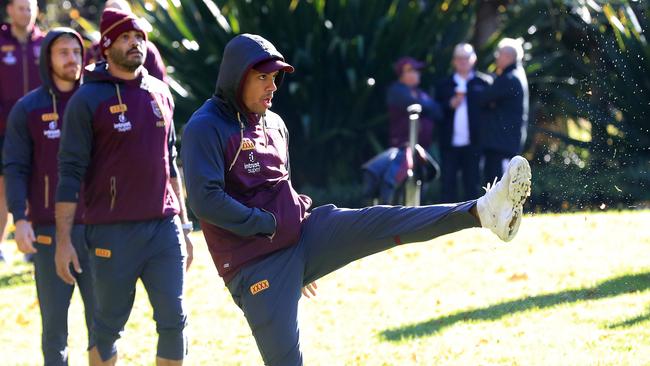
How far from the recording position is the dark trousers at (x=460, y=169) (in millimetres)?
14211

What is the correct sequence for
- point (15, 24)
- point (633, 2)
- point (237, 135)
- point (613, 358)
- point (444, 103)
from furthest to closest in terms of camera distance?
point (444, 103), point (633, 2), point (15, 24), point (613, 358), point (237, 135)

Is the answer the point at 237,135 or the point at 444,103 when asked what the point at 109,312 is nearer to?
the point at 237,135

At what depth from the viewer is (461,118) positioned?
14102mm

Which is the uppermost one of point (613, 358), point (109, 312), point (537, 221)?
point (109, 312)

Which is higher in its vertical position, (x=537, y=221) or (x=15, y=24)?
(x=15, y=24)

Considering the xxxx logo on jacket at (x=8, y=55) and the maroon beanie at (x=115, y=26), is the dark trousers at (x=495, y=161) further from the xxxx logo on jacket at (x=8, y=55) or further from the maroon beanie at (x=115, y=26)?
the maroon beanie at (x=115, y=26)

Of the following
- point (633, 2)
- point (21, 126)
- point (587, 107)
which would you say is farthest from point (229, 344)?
point (633, 2)

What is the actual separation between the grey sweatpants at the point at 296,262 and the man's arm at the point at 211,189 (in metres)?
0.22

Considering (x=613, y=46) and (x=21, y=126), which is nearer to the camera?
(x=21, y=126)

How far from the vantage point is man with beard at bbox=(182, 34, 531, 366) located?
5.13 m

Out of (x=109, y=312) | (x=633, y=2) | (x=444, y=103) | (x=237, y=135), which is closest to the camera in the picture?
(x=237, y=135)

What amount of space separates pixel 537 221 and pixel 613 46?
2131 mm

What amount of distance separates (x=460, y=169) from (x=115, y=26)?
8.89 meters

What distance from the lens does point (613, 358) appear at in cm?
688
